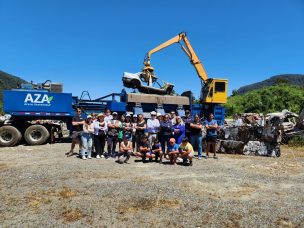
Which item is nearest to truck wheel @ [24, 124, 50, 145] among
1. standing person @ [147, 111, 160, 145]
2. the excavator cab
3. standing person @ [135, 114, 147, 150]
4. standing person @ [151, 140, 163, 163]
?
standing person @ [135, 114, 147, 150]

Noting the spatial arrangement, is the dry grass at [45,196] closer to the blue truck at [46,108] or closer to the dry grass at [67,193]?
the dry grass at [67,193]

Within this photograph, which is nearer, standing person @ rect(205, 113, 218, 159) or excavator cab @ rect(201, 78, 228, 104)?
standing person @ rect(205, 113, 218, 159)

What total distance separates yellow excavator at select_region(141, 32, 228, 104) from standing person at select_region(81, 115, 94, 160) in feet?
26.2

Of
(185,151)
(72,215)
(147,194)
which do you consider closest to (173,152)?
(185,151)

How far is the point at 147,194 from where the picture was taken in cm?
659

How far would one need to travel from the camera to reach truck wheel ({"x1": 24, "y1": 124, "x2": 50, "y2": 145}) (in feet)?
46.5

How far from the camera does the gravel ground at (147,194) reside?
5234mm

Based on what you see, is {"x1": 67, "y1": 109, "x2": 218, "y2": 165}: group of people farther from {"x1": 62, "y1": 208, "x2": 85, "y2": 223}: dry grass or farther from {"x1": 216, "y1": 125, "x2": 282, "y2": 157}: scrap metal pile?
{"x1": 62, "y1": 208, "x2": 85, "y2": 223}: dry grass

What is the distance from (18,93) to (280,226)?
12766 millimetres

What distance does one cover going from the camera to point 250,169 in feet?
32.1

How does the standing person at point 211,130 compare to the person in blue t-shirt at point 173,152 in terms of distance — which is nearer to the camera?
the person in blue t-shirt at point 173,152

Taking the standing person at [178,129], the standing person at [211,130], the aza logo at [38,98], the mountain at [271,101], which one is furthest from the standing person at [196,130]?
the mountain at [271,101]

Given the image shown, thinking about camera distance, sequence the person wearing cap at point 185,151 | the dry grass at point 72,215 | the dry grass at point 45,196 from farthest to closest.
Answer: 1. the person wearing cap at point 185,151
2. the dry grass at point 45,196
3. the dry grass at point 72,215

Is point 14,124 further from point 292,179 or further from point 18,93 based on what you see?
point 292,179
